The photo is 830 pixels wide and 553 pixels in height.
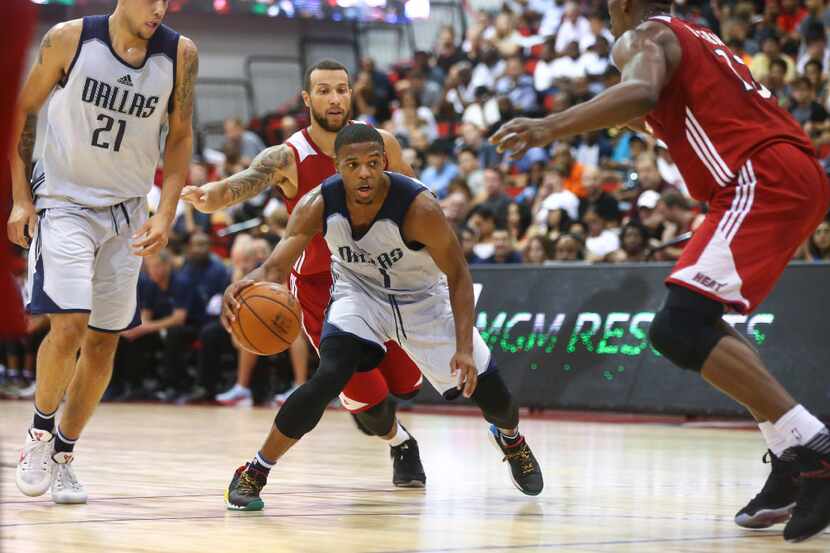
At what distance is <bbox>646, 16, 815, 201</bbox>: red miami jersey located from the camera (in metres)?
4.71

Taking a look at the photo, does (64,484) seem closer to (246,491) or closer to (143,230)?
(246,491)

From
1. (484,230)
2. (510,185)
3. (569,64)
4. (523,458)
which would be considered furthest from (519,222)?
(523,458)

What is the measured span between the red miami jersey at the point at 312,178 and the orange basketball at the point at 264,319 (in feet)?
4.12

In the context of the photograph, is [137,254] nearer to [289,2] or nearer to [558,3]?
[558,3]

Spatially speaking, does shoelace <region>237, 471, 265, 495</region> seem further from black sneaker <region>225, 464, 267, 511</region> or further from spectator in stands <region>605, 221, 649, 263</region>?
spectator in stands <region>605, 221, 649, 263</region>

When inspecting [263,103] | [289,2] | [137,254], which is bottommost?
[263,103]

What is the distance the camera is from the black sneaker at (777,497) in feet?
15.9

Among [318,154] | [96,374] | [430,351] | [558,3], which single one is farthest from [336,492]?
[558,3]

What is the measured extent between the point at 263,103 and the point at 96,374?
17.6m

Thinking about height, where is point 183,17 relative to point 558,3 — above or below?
below

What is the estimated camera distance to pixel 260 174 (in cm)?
667

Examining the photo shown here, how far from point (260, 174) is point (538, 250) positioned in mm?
6007

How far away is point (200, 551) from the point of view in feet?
13.9

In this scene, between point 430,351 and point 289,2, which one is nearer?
point 430,351
